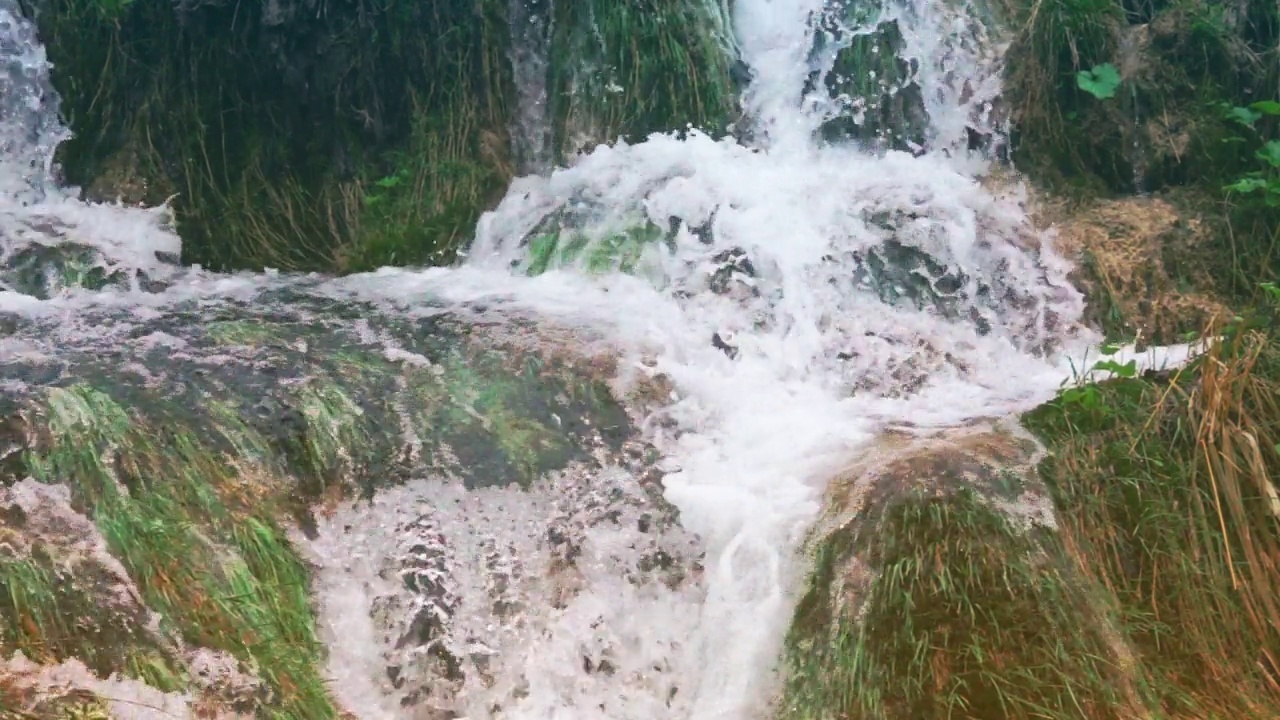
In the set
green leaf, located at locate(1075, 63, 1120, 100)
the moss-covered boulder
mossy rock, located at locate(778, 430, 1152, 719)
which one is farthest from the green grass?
green leaf, located at locate(1075, 63, 1120, 100)

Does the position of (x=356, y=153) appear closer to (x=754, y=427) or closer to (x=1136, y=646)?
(x=754, y=427)

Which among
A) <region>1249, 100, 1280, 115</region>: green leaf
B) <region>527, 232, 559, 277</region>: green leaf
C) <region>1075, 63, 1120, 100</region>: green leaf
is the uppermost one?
<region>1075, 63, 1120, 100</region>: green leaf

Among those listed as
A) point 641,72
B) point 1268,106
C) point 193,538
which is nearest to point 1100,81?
point 1268,106

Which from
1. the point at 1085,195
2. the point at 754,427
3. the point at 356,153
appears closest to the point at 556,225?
the point at 356,153

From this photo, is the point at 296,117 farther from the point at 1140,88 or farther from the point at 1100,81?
the point at 1140,88

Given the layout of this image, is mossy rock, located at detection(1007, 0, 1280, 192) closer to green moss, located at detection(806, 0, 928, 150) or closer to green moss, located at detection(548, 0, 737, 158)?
green moss, located at detection(806, 0, 928, 150)
